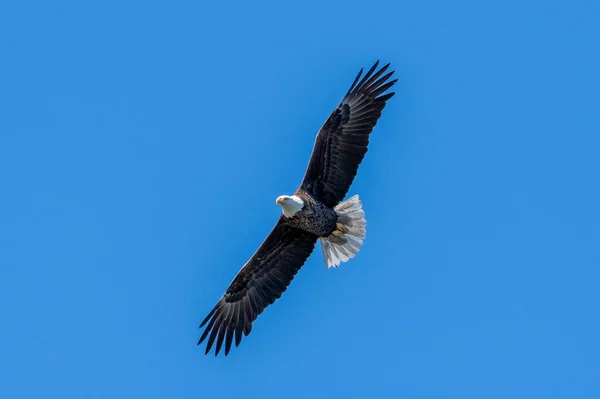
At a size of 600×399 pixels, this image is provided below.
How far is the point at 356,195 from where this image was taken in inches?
547

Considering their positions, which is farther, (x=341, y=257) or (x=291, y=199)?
(x=341, y=257)

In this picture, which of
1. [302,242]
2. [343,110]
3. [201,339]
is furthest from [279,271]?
[343,110]

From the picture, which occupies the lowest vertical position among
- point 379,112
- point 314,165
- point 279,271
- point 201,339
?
point 201,339

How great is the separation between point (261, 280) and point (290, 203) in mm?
1379

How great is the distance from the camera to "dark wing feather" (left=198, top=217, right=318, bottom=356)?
550 inches

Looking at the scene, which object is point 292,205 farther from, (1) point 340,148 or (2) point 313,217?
(1) point 340,148

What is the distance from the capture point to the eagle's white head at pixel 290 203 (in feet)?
43.6

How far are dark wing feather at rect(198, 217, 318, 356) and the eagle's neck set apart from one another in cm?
51

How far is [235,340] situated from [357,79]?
3952 mm

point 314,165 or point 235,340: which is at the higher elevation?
point 314,165

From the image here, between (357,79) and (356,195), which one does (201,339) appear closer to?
(356,195)

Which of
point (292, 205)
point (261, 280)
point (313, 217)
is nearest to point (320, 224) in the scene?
point (313, 217)

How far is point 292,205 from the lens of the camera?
13.3 meters

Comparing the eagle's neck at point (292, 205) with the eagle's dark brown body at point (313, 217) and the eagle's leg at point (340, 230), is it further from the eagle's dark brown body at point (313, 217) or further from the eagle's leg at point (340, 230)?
the eagle's leg at point (340, 230)
